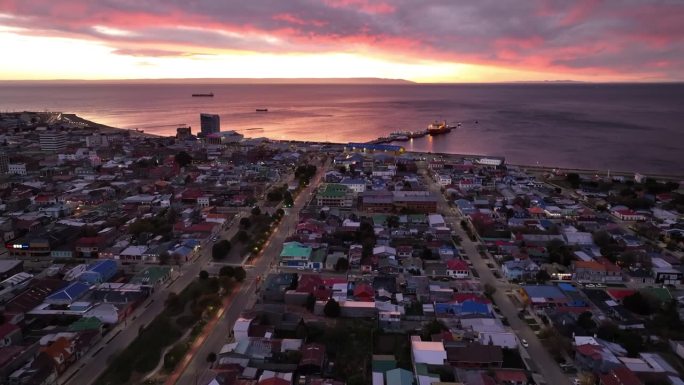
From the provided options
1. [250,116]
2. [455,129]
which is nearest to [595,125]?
[455,129]

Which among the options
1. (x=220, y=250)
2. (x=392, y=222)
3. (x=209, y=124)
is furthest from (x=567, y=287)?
(x=209, y=124)

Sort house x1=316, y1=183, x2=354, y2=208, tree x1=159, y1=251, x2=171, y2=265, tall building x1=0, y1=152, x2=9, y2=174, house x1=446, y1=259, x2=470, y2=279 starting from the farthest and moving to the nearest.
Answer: tall building x1=0, y1=152, x2=9, y2=174
house x1=316, y1=183, x2=354, y2=208
tree x1=159, y1=251, x2=171, y2=265
house x1=446, y1=259, x2=470, y2=279

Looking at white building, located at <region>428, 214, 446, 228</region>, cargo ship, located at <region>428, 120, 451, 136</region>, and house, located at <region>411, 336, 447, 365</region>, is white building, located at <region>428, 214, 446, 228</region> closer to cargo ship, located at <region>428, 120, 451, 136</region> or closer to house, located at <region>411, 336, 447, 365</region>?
house, located at <region>411, 336, 447, 365</region>

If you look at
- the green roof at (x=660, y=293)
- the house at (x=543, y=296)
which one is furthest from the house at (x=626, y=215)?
the house at (x=543, y=296)

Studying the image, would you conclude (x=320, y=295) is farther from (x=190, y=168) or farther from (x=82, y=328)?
(x=190, y=168)

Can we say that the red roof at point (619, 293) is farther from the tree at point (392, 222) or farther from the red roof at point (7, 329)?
the red roof at point (7, 329)

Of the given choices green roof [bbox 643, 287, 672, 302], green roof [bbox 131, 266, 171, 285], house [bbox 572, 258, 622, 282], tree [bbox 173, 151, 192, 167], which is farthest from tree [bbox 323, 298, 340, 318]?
tree [bbox 173, 151, 192, 167]
